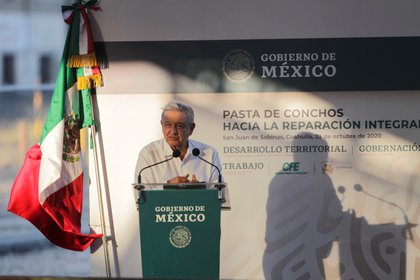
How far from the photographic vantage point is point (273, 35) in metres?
5.41

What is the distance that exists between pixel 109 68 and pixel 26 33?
0.76 metres

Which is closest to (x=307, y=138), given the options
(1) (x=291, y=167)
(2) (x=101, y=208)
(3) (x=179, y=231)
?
(1) (x=291, y=167)

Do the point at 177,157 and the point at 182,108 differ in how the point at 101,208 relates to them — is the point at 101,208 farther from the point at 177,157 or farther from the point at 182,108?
the point at 182,108

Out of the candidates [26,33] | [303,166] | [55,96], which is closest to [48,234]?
[55,96]

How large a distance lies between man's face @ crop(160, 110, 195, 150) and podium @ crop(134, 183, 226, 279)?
34 cm

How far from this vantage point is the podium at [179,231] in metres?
5.29

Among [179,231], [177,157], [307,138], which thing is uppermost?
[307,138]

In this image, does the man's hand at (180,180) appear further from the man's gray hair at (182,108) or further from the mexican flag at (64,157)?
the mexican flag at (64,157)

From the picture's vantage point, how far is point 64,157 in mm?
5488

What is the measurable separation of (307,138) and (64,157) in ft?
6.06

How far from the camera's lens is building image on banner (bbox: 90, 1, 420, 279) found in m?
5.39

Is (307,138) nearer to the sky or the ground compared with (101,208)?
nearer to the sky

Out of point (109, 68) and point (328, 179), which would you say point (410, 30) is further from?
point (109, 68)

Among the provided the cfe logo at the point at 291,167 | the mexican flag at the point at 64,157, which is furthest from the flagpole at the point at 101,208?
the cfe logo at the point at 291,167
